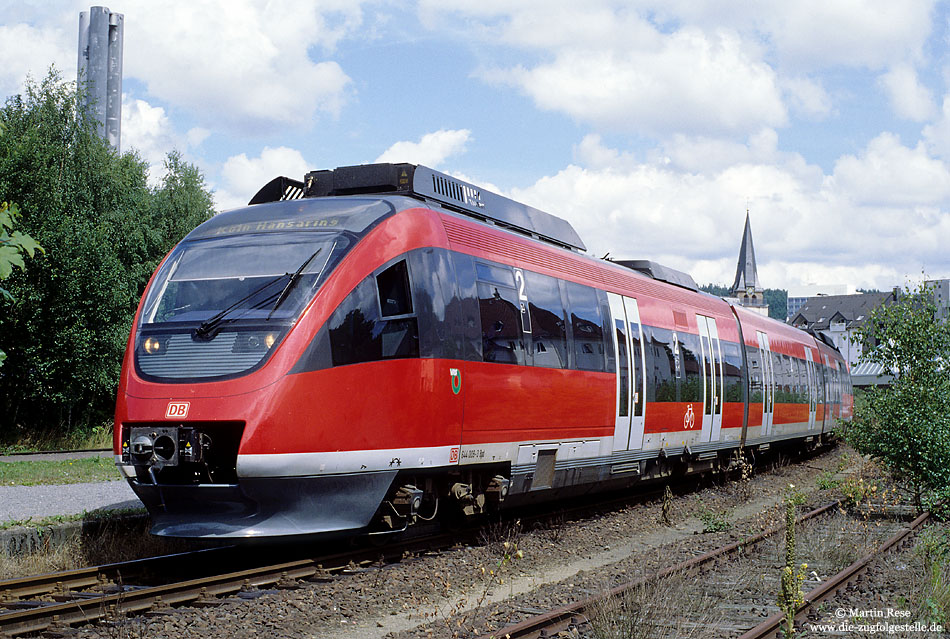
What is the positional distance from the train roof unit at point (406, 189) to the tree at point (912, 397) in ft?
22.1

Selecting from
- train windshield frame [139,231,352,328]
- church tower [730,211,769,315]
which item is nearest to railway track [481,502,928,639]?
train windshield frame [139,231,352,328]

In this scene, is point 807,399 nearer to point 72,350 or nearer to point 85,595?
point 72,350

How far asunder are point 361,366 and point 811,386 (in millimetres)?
22018

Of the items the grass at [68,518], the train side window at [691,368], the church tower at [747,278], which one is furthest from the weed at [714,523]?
the church tower at [747,278]

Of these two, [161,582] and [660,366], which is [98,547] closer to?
[161,582]

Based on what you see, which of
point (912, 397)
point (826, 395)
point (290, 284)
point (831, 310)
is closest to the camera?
point (290, 284)

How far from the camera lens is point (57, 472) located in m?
16.7

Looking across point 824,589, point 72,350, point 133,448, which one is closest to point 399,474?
point 133,448

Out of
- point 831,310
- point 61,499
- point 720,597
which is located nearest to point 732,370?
point 720,597

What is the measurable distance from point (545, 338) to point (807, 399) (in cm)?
1786

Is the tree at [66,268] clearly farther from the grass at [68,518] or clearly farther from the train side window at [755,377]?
the train side window at [755,377]

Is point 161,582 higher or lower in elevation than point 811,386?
lower

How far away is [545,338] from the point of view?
37.0ft

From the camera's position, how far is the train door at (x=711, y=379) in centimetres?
1716
